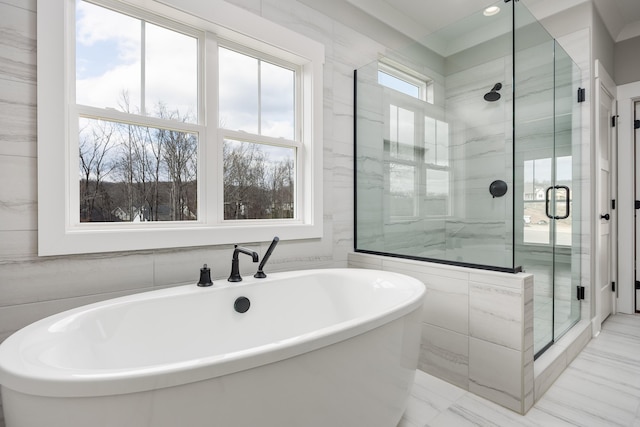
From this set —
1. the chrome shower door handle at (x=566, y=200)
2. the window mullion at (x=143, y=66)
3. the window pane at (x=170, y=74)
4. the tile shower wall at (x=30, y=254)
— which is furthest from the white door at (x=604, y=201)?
the window mullion at (x=143, y=66)

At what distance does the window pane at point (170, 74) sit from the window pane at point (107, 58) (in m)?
0.06

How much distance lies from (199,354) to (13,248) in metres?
0.87

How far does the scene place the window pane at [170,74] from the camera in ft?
5.78

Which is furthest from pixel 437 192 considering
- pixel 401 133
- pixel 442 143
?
pixel 401 133

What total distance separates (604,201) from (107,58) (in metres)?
3.75

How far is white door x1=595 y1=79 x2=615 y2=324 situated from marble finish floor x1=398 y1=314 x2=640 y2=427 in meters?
0.80

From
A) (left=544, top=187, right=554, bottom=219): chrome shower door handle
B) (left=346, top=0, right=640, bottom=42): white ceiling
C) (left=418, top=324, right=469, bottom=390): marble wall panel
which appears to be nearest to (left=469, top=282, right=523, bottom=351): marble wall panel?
(left=418, top=324, right=469, bottom=390): marble wall panel

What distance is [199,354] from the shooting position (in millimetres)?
1524

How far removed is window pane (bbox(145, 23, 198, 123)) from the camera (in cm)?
176

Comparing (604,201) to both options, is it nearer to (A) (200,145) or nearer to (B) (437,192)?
(B) (437,192)

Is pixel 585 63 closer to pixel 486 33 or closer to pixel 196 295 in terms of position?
pixel 486 33

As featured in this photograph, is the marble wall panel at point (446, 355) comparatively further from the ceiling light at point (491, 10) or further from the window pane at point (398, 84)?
the ceiling light at point (491, 10)

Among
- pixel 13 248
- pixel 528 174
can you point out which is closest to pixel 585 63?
pixel 528 174

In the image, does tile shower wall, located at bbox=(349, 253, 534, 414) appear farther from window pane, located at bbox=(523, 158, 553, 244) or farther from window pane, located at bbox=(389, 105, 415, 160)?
window pane, located at bbox=(389, 105, 415, 160)
